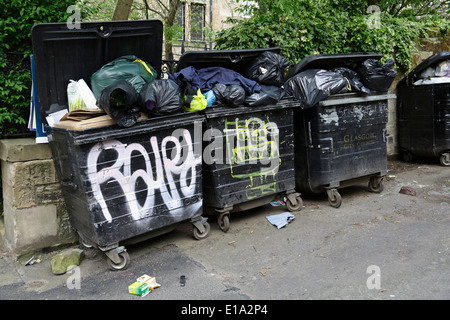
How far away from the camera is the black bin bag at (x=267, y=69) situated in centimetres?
416

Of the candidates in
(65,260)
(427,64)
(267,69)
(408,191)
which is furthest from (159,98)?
(427,64)

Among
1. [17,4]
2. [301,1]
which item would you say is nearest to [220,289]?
[17,4]

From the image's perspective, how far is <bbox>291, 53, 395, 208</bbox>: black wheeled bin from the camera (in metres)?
4.57

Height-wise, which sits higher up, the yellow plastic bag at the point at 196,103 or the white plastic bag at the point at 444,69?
the white plastic bag at the point at 444,69

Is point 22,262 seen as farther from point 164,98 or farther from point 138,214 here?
point 164,98

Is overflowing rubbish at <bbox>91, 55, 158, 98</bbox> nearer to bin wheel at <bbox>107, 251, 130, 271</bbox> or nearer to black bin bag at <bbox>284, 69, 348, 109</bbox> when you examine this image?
bin wheel at <bbox>107, 251, 130, 271</bbox>

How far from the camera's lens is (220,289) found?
3.01m

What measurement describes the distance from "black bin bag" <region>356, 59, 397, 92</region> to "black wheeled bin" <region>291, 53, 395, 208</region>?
9cm

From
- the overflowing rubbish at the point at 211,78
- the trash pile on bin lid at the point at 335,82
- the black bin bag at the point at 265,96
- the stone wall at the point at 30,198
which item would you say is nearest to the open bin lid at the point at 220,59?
the overflowing rubbish at the point at 211,78

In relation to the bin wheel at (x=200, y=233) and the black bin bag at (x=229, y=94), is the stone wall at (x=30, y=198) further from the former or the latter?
the black bin bag at (x=229, y=94)

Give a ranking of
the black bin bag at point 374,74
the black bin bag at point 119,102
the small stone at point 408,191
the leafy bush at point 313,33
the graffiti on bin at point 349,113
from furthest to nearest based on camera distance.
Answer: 1. the leafy bush at point 313,33
2. the small stone at point 408,191
3. the black bin bag at point 374,74
4. the graffiti on bin at point 349,113
5. the black bin bag at point 119,102

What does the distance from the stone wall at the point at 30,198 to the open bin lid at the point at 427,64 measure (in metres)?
5.78

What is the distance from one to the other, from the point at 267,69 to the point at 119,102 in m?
1.72

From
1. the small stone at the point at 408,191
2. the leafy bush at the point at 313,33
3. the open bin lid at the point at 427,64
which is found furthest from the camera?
the open bin lid at the point at 427,64
